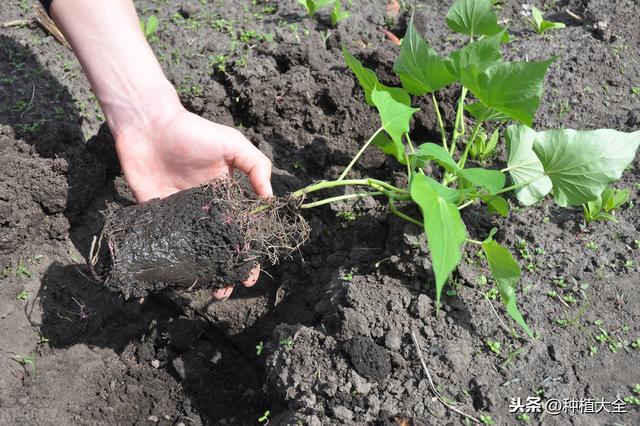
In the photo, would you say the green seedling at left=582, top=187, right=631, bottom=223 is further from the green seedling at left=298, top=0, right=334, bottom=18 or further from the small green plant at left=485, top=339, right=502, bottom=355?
the green seedling at left=298, top=0, right=334, bottom=18

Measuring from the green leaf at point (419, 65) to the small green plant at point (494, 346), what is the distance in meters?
0.91

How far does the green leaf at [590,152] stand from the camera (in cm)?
178

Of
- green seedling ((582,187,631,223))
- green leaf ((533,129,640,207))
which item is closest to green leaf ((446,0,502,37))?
green leaf ((533,129,640,207))

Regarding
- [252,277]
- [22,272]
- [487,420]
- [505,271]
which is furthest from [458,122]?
[22,272]

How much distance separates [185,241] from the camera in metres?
1.83

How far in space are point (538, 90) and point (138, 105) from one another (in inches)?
54.1

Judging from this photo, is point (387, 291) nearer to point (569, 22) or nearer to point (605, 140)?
point (605, 140)

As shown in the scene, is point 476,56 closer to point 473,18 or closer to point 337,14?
point 473,18

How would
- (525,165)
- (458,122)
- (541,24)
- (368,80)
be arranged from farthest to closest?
(541,24)
(458,122)
(368,80)
(525,165)

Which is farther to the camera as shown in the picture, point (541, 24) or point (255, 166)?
point (541, 24)

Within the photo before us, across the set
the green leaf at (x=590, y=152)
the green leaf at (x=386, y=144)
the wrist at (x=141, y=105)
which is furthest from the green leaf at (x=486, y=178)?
the wrist at (x=141, y=105)

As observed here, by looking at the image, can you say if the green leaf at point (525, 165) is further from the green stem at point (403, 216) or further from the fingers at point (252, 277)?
the fingers at point (252, 277)

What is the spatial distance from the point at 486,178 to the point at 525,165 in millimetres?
398

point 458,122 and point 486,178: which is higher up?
point 486,178
